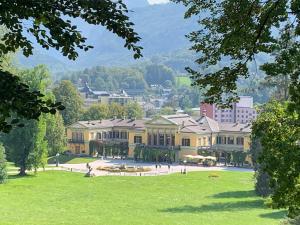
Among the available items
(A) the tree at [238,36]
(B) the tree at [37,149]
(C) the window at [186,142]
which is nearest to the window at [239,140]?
(C) the window at [186,142]

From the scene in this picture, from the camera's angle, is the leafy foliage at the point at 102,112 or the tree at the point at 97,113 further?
the leafy foliage at the point at 102,112

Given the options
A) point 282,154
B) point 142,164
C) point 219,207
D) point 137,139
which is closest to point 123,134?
point 137,139

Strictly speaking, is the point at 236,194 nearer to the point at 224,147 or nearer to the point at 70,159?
the point at 224,147

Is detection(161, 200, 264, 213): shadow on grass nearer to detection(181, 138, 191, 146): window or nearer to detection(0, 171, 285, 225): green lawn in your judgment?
detection(0, 171, 285, 225): green lawn

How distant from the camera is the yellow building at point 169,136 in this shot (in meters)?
78.5

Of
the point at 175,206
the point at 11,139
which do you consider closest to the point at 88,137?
the point at 11,139

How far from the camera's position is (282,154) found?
37.4 feet

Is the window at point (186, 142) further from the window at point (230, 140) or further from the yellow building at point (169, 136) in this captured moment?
the window at point (230, 140)

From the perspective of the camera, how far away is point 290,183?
1116 cm

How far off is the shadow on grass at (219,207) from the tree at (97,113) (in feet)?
199

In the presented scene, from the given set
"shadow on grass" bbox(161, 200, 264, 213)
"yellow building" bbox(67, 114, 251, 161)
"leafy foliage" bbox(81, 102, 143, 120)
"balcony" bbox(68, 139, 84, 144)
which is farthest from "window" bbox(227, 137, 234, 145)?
"shadow on grass" bbox(161, 200, 264, 213)

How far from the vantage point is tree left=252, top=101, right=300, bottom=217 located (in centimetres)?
1111

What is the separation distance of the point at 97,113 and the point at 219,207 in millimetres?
63988

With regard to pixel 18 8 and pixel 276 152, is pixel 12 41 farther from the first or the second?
pixel 276 152
